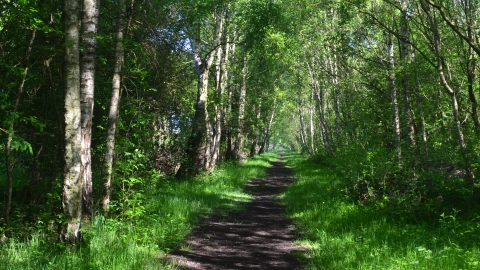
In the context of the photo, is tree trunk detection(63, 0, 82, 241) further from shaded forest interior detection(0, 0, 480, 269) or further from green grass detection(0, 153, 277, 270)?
green grass detection(0, 153, 277, 270)

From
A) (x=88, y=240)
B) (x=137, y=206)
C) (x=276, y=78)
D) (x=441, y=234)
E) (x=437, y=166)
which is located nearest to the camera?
(x=88, y=240)

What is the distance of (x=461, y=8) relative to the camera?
411 inches

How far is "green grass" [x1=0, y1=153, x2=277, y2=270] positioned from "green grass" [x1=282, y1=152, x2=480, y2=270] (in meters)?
2.48

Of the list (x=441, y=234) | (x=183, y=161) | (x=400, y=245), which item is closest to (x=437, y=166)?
(x=441, y=234)

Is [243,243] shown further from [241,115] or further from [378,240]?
[241,115]

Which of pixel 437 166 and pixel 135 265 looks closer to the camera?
pixel 135 265

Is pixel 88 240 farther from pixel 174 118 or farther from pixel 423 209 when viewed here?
pixel 174 118

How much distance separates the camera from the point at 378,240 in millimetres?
6750

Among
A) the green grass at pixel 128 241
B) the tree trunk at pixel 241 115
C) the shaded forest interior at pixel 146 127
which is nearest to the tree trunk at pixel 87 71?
the shaded forest interior at pixel 146 127

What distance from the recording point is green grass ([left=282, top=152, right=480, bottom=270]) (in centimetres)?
535

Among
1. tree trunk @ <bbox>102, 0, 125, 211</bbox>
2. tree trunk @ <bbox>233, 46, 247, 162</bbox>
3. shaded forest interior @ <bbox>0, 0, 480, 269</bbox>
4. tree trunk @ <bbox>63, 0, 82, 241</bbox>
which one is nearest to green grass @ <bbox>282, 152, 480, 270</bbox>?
shaded forest interior @ <bbox>0, 0, 480, 269</bbox>

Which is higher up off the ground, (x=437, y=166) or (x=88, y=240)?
(x=437, y=166)

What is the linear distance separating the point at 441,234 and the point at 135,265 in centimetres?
541

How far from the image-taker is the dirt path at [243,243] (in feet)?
21.2
